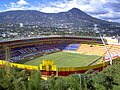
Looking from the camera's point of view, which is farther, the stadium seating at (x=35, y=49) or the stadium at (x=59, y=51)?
the stadium seating at (x=35, y=49)

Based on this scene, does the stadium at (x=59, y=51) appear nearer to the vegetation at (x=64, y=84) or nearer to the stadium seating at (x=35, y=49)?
the stadium seating at (x=35, y=49)

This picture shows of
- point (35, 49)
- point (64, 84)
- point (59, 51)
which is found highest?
point (35, 49)

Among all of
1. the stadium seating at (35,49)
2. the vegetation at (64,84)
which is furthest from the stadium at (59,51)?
the vegetation at (64,84)

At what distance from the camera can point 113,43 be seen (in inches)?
3093

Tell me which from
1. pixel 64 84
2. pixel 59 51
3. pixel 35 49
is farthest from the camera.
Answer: pixel 59 51

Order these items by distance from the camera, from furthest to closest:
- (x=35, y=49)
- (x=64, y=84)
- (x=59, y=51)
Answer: (x=59, y=51)
(x=35, y=49)
(x=64, y=84)

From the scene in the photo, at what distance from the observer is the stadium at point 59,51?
183ft

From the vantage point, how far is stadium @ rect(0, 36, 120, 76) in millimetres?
55844

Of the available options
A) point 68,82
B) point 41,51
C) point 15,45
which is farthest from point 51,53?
point 68,82

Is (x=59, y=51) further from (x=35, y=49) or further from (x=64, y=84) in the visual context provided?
(x=64, y=84)

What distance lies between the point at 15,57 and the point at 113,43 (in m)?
33.3

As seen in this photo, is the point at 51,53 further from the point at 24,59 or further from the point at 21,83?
the point at 21,83

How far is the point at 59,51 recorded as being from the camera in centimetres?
7544

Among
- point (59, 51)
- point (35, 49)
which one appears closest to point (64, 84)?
point (35, 49)
